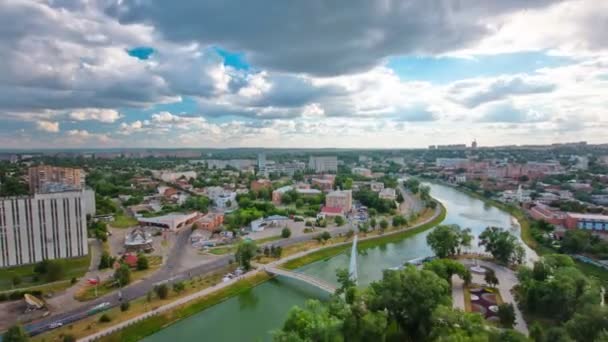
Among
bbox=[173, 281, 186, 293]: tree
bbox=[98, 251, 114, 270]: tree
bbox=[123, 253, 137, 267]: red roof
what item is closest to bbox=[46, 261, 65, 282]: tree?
bbox=[98, 251, 114, 270]: tree

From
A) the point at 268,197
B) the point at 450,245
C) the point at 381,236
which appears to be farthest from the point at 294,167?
the point at 450,245

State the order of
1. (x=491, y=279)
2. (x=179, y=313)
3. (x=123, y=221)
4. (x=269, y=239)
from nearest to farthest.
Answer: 1. (x=179, y=313)
2. (x=491, y=279)
3. (x=269, y=239)
4. (x=123, y=221)

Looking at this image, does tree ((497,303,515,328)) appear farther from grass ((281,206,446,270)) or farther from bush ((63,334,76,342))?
bush ((63,334,76,342))

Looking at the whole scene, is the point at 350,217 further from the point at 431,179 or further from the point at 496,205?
the point at 431,179

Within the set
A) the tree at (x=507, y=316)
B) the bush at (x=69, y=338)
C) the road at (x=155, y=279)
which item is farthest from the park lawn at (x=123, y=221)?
the tree at (x=507, y=316)

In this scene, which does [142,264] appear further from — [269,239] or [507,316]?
[507,316]

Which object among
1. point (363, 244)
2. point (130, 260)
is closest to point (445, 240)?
point (363, 244)

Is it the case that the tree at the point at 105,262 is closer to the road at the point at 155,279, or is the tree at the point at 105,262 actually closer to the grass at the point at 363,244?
the road at the point at 155,279
